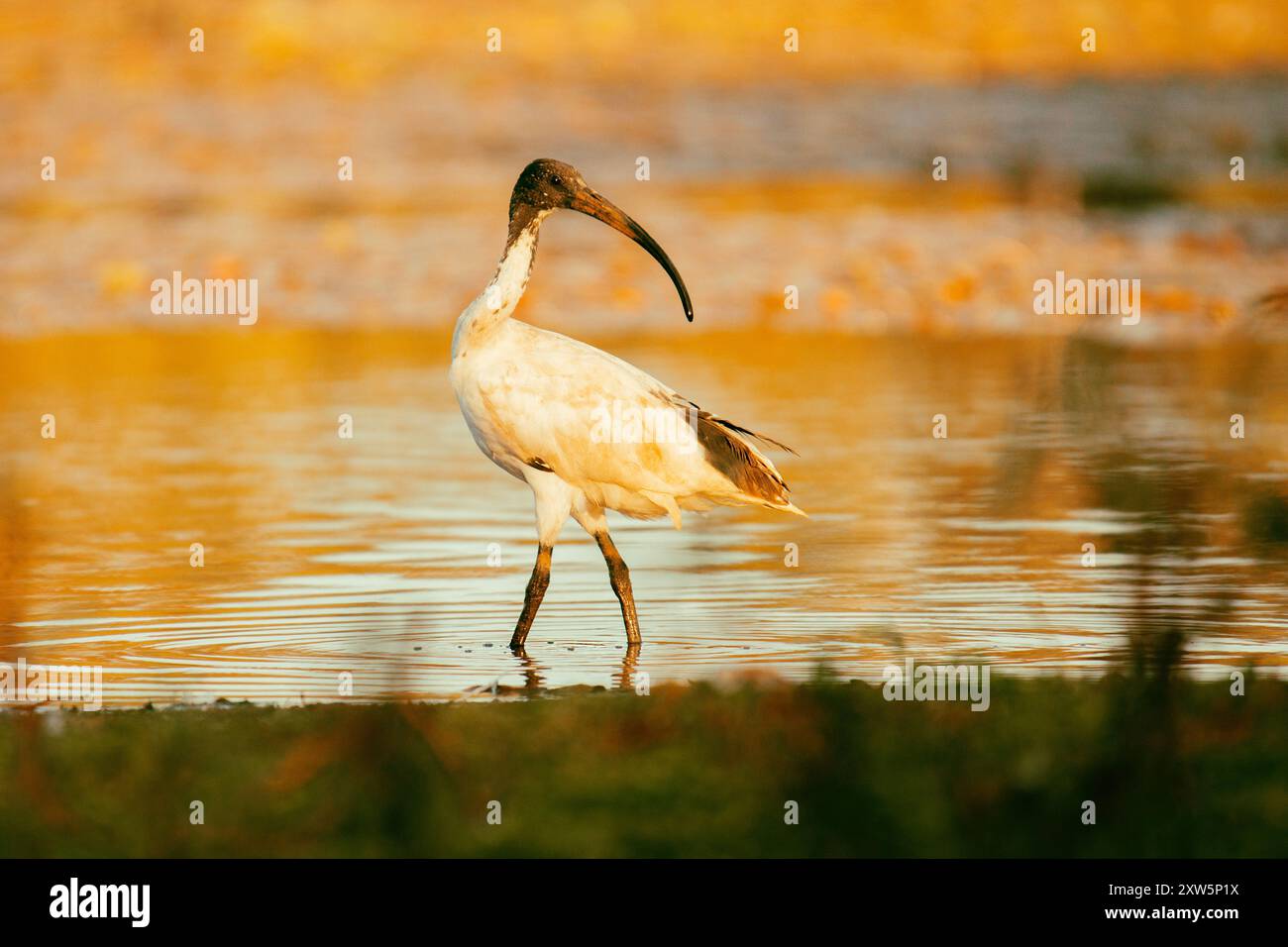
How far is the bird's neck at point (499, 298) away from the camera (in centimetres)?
817

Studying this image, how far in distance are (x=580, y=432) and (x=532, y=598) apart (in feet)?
2.04

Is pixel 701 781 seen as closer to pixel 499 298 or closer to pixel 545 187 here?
pixel 499 298

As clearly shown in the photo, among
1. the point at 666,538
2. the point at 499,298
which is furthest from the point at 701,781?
the point at 666,538

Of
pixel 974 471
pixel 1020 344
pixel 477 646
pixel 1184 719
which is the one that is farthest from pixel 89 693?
pixel 1020 344

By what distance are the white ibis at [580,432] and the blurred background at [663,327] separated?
1.58 ft

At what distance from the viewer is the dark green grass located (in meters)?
4.96

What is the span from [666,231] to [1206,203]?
7207 millimetres

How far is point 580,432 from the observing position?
8039 mm

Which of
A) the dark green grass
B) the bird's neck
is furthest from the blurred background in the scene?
the bird's neck
